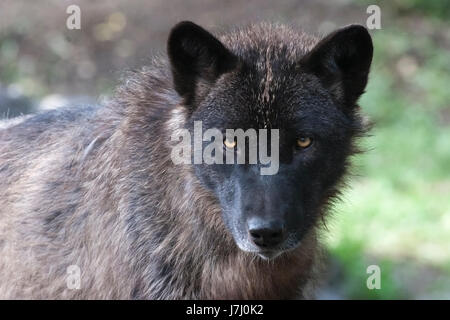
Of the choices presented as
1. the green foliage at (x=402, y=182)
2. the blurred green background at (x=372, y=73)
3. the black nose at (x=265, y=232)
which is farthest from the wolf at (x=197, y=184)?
the blurred green background at (x=372, y=73)

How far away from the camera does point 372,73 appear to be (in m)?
17.3

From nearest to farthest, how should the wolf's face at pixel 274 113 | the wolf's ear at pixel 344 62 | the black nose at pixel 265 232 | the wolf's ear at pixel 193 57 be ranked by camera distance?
1. the black nose at pixel 265 232
2. the wolf's face at pixel 274 113
3. the wolf's ear at pixel 193 57
4. the wolf's ear at pixel 344 62

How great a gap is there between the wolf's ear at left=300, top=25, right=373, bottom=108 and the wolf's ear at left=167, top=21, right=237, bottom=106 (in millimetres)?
569

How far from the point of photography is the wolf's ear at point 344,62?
620 cm

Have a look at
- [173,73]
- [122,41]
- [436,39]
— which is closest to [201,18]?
[122,41]

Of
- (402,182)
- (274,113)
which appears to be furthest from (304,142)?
(402,182)

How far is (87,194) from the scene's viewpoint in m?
6.84

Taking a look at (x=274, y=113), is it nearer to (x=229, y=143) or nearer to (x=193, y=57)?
(x=229, y=143)

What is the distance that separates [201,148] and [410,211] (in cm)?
762

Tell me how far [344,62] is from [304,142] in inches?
27.9

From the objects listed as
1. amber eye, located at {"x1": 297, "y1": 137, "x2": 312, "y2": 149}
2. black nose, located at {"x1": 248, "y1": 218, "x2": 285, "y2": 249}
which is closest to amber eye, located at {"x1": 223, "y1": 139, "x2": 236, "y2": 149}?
amber eye, located at {"x1": 297, "y1": 137, "x2": 312, "y2": 149}

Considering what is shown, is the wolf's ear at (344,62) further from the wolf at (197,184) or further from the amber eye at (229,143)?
the amber eye at (229,143)

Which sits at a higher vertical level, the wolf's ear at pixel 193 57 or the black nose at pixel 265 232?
the wolf's ear at pixel 193 57

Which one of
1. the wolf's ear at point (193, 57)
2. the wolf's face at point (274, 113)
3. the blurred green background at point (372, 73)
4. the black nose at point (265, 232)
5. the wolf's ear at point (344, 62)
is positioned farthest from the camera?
the blurred green background at point (372, 73)
